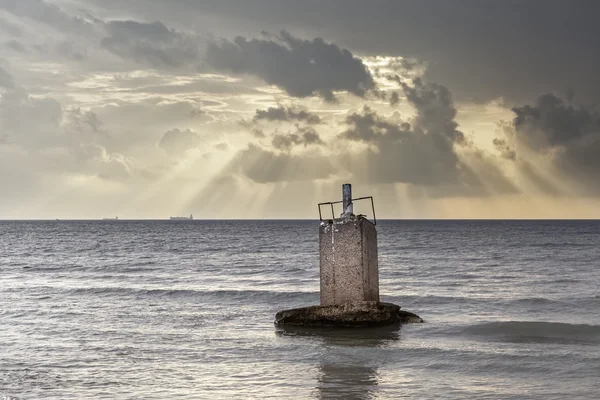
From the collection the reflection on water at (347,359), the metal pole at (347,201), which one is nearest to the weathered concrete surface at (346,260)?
the metal pole at (347,201)

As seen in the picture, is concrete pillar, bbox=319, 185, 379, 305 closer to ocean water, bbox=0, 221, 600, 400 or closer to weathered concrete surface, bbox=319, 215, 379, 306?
weathered concrete surface, bbox=319, 215, 379, 306

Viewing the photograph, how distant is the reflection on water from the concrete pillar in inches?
37.8

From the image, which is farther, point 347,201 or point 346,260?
point 347,201

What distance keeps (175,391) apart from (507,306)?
53.6 feet

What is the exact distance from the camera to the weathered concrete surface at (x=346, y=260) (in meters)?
20.3

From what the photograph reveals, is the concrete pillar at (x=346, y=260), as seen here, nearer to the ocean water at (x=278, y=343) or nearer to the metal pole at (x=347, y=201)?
the metal pole at (x=347, y=201)

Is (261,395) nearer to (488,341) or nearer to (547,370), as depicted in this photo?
(547,370)

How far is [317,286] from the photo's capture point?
1358 inches

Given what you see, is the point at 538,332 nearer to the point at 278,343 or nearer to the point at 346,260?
the point at 346,260

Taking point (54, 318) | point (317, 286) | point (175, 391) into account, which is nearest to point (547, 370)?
point (175, 391)

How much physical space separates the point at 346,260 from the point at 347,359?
4.09 meters

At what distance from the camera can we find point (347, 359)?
55.2 ft

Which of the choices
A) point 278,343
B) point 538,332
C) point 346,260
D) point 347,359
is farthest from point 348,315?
point 538,332

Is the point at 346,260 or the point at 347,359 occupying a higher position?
the point at 346,260
